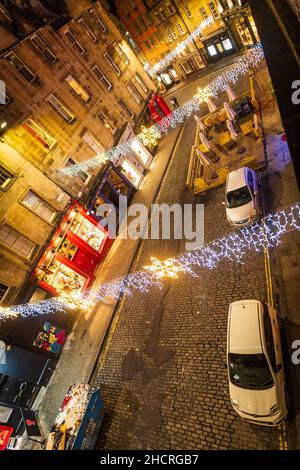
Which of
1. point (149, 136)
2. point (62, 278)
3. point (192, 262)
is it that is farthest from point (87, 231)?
point (149, 136)

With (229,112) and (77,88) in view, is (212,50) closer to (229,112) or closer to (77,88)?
(77,88)

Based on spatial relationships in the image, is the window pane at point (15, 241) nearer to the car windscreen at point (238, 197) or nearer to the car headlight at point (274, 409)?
the car windscreen at point (238, 197)

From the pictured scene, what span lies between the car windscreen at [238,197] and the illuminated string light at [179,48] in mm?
37360

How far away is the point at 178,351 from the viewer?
9.97 m

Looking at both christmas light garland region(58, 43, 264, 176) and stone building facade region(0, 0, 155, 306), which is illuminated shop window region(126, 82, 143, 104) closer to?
stone building facade region(0, 0, 155, 306)

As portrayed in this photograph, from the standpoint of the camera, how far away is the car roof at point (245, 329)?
24.4 feet

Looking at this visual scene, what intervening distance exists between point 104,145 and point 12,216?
35.7 ft

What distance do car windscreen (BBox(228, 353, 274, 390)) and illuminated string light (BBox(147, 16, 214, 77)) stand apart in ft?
148

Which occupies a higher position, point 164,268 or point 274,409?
point 274,409

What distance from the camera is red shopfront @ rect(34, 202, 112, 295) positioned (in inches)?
614

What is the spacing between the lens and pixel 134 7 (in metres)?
42.3

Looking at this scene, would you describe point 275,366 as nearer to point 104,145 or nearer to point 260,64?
point 104,145

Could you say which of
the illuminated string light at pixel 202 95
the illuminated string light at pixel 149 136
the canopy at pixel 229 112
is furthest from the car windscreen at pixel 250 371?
the illuminated string light at pixel 202 95

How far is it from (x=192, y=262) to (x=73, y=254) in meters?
8.85
